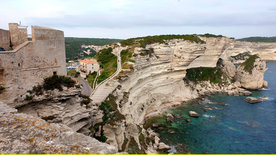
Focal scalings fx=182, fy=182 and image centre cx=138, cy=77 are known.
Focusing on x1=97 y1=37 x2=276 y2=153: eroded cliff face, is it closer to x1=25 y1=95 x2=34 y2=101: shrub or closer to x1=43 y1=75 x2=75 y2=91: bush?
x1=43 y1=75 x2=75 y2=91: bush

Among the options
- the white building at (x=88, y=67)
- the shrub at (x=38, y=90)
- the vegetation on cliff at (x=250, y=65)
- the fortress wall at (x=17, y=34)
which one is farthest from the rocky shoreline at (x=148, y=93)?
the white building at (x=88, y=67)

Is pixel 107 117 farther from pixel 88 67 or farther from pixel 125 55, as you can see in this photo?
pixel 125 55

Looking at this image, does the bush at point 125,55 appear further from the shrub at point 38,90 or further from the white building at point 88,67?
the shrub at point 38,90

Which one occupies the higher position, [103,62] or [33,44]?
[33,44]

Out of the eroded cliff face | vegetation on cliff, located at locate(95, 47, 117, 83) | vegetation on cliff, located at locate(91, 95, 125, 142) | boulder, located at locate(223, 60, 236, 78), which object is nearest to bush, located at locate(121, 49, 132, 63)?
the eroded cliff face

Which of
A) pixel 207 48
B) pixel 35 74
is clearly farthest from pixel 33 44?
pixel 207 48

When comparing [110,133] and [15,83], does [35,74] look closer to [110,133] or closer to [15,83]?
[15,83]
